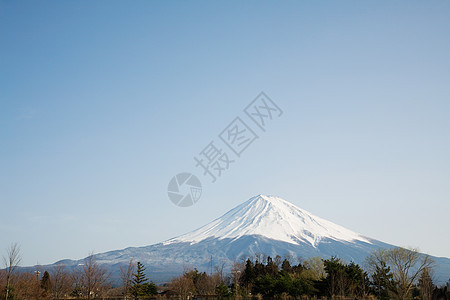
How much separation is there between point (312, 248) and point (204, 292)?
14212cm

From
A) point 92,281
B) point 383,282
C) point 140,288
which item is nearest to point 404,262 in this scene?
point 383,282

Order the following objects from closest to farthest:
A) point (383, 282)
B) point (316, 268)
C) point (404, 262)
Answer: point (383, 282) < point (404, 262) < point (316, 268)

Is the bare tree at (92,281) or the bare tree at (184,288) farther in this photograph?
the bare tree at (184,288)

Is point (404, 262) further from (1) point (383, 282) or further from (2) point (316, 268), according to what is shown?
(2) point (316, 268)

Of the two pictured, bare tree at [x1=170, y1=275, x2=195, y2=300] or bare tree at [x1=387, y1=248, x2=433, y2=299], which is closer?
bare tree at [x1=387, y1=248, x2=433, y2=299]

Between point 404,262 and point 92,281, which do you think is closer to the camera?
point 404,262

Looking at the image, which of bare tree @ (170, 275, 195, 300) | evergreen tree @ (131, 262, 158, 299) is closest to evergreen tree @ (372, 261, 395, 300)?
bare tree @ (170, 275, 195, 300)

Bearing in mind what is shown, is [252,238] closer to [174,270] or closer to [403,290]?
[174,270]

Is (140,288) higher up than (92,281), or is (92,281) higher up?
(92,281)

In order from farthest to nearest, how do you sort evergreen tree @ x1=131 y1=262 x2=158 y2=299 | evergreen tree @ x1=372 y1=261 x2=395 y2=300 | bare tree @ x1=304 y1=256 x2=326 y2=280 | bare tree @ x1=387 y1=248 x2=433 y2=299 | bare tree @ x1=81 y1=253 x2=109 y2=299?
bare tree @ x1=304 y1=256 x2=326 y2=280
evergreen tree @ x1=131 y1=262 x2=158 y2=299
bare tree @ x1=81 y1=253 x2=109 y2=299
bare tree @ x1=387 y1=248 x2=433 y2=299
evergreen tree @ x1=372 y1=261 x2=395 y2=300

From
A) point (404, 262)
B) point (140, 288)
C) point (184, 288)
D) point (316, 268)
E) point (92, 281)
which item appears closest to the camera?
point (404, 262)

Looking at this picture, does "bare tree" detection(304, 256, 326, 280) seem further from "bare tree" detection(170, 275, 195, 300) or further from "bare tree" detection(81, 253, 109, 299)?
"bare tree" detection(81, 253, 109, 299)

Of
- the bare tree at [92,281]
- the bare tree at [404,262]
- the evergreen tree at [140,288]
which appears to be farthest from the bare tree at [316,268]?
the bare tree at [92,281]

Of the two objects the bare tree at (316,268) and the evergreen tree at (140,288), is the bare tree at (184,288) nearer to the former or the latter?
the evergreen tree at (140,288)
